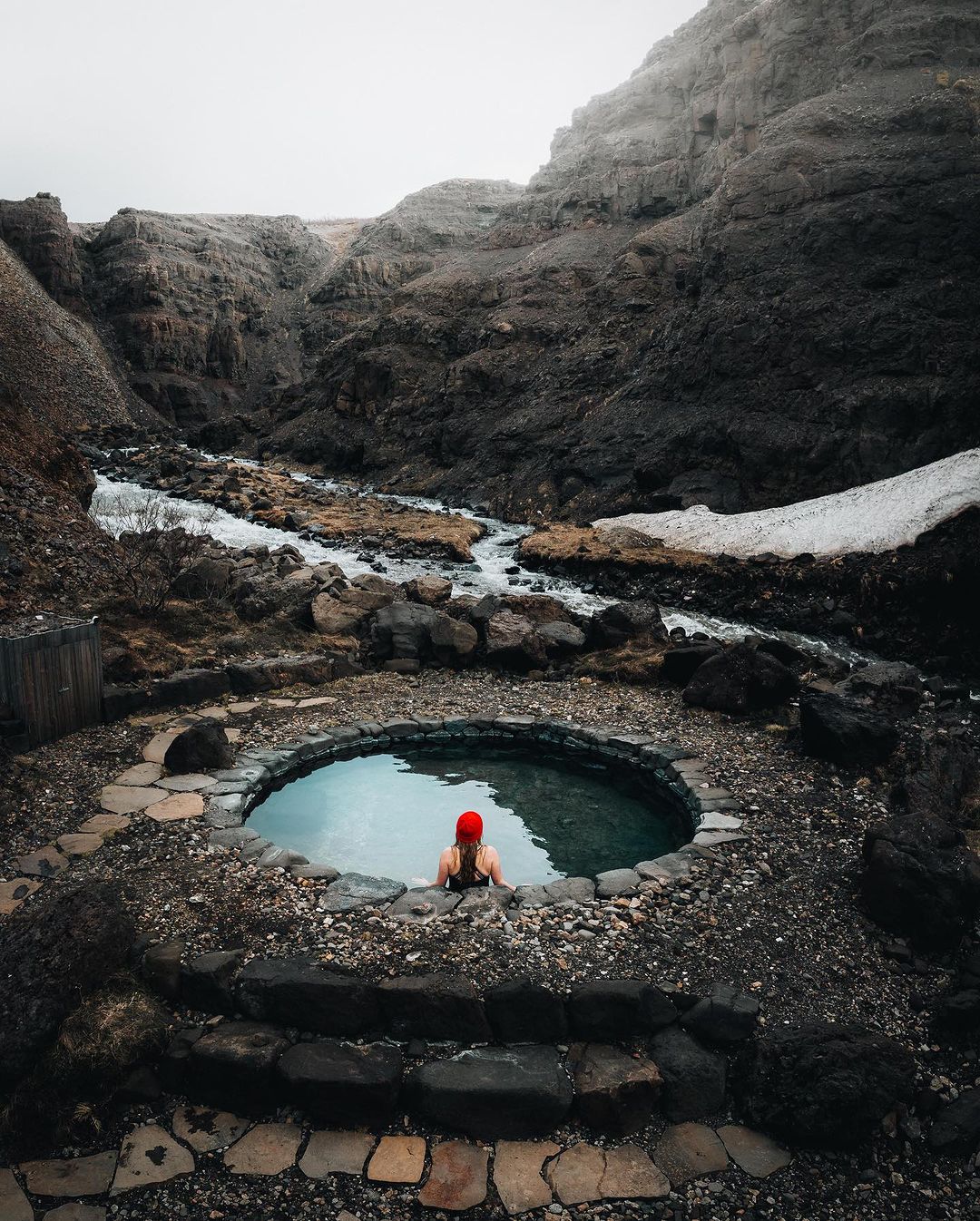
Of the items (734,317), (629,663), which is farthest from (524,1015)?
(734,317)

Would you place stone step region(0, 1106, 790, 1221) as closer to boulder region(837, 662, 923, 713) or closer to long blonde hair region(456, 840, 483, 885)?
long blonde hair region(456, 840, 483, 885)

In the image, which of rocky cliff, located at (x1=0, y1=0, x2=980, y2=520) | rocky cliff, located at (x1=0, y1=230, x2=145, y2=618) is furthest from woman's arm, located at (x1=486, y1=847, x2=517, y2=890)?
rocky cliff, located at (x1=0, y1=0, x2=980, y2=520)

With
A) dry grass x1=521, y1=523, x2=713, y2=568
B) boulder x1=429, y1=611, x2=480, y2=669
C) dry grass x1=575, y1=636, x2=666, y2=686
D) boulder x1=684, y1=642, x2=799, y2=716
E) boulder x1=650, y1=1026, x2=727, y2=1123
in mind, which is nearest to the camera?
boulder x1=650, y1=1026, x2=727, y2=1123

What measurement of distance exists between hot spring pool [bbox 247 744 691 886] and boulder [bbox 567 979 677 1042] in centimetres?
251

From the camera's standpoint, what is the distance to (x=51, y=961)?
4734 millimetres

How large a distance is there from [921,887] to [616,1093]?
9.32 feet

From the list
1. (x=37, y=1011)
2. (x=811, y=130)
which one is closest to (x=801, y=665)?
(x=37, y=1011)

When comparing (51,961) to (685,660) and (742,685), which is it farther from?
(685,660)

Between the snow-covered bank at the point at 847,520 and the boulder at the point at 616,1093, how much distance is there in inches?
681

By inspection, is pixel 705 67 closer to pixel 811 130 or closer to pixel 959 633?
pixel 811 130

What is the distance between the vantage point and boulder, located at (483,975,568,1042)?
478 centimetres

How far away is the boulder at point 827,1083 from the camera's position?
421 centimetres

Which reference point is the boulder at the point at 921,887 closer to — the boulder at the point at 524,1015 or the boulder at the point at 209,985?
the boulder at the point at 524,1015

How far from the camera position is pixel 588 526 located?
87.9ft
